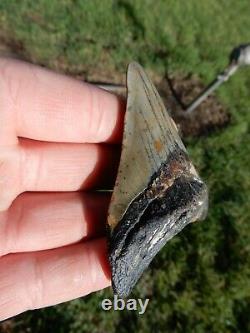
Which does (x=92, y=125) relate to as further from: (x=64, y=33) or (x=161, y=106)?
(x=64, y=33)

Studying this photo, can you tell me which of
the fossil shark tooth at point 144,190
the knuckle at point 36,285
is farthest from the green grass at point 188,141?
the fossil shark tooth at point 144,190

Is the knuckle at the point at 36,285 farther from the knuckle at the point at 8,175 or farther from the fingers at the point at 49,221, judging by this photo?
the knuckle at the point at 8,175

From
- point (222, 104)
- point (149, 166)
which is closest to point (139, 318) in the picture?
point (149, 166)

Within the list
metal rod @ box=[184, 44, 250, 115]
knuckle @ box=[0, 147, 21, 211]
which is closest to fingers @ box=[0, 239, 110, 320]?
knuckle @ box=[0, 147, 21, 211]

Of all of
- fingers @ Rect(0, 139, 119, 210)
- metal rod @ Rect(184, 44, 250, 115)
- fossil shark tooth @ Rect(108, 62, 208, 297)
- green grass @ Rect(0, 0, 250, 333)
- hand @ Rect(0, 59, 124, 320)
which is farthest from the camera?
metal rod @ Rect(184, 44, 250, 115)

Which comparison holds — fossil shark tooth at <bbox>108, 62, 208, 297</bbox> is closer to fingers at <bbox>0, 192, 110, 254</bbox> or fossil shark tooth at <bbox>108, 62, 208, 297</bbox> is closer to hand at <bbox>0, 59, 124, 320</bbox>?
hand at <bbox>0, 59, 124, 320</bbox>

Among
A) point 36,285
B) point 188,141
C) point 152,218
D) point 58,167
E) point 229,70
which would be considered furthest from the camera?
point 188,141

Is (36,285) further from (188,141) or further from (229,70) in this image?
(229,70)

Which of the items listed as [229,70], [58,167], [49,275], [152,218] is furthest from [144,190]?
[229,70]
